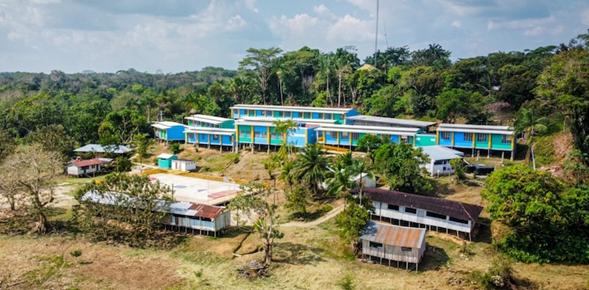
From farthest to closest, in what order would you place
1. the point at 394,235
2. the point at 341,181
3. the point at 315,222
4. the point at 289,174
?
the point at 289,174, the point at 315,222, the point at 341,181, the point at 394,235

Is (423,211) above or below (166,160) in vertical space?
below

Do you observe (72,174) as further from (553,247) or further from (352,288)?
(553,247)

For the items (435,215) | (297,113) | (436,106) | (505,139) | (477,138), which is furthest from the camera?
(297,113)

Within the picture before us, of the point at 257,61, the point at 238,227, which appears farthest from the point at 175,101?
the point at 238,227

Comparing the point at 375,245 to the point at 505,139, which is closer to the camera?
the point at 375,245

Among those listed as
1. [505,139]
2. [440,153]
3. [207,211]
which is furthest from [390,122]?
[207,211]

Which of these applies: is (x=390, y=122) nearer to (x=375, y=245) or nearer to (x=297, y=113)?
(x=297, y=113)

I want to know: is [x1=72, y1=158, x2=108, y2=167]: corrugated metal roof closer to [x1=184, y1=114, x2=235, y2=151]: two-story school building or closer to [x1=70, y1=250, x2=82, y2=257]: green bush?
[x1=184, y1=114, x2=235, y2=151]: two-story school building

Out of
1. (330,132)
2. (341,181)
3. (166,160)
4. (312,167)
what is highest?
(330,132)
